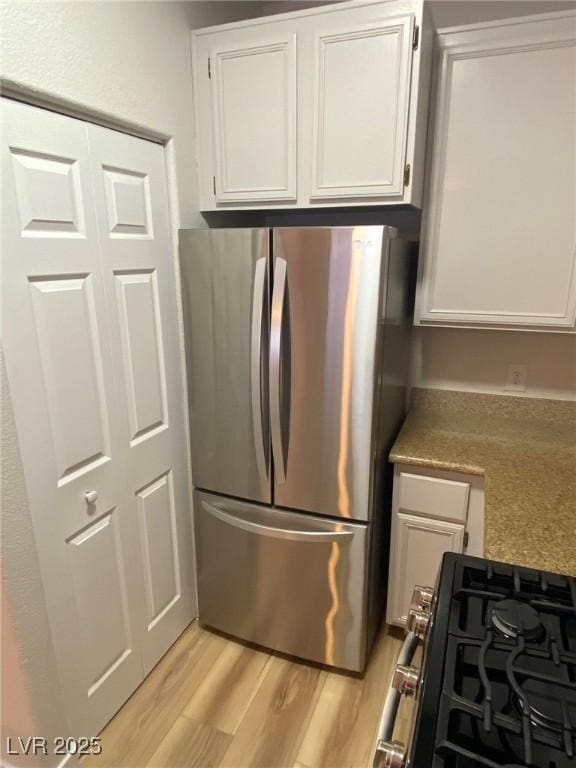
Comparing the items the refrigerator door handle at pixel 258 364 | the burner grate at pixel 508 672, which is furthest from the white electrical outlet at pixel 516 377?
the burner grate at pixel 508 672

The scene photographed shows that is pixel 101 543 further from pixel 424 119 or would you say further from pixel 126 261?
pixel 424 119

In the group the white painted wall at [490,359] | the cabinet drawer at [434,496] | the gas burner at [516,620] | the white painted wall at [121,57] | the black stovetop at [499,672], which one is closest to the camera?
the black stovetop at [499,672]

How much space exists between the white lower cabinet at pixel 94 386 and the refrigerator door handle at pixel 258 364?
0.35 m

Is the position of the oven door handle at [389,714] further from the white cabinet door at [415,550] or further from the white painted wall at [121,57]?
the white painted wall at [121,57]

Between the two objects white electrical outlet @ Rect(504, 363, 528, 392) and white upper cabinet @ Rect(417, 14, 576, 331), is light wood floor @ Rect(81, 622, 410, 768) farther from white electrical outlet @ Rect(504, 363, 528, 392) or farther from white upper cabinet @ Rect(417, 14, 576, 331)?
white upper cabinet @ Rect(417, 14, 576, 331)

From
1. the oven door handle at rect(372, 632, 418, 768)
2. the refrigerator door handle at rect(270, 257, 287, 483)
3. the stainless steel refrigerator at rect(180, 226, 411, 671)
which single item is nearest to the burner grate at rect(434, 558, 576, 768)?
the oven door handle at rect(372, 632, 418, 768)

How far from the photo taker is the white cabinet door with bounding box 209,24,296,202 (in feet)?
5.18

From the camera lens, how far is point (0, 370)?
115 cm

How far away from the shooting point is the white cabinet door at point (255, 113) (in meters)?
1.58

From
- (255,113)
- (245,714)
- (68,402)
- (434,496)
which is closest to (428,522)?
(434,496)

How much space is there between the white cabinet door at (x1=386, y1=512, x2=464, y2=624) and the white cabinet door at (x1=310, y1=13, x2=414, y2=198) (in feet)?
3.99

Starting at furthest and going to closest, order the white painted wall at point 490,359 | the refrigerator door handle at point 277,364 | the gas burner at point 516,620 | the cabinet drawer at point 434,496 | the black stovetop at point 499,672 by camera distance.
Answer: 1. the white painted wall at point 490,359
2. the cabinet drawer at point 434,496
3. the refrigerator door handle at point 277,364
4. the gas burner at point 516,620
5. the black stovetop at point 499,672

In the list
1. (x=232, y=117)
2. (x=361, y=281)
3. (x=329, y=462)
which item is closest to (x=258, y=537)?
(x=329, y=462)

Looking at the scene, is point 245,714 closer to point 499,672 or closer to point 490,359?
point 499,672
